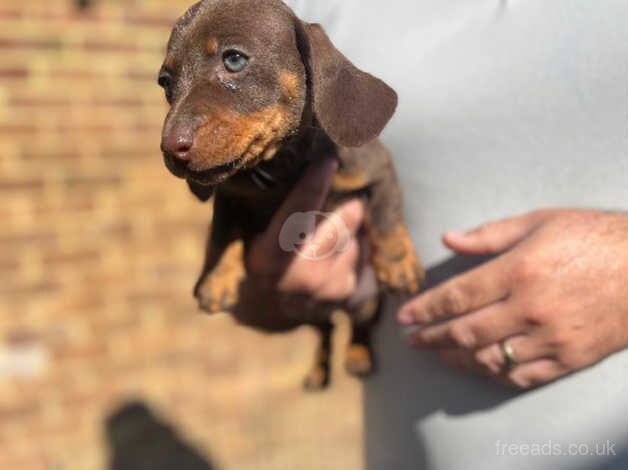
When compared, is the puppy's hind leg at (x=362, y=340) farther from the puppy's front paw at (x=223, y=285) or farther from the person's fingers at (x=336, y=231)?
the puppy's front paw at (x=223, y=285)

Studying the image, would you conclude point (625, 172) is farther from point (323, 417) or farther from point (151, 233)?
point (323, 417)

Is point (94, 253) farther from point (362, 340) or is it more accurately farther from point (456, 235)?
point (456, 235)

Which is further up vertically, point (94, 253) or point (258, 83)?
point (258, 83)

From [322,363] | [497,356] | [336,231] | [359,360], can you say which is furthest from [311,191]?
[322,363]

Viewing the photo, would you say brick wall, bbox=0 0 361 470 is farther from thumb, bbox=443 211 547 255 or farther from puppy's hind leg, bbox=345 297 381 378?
thumb, bbox=443 211 547 255

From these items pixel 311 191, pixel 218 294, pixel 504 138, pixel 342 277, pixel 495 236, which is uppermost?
pixel 504 138

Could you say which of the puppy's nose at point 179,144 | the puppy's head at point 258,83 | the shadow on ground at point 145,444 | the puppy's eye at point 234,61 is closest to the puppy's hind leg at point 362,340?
the puppy's head at point 258,83
